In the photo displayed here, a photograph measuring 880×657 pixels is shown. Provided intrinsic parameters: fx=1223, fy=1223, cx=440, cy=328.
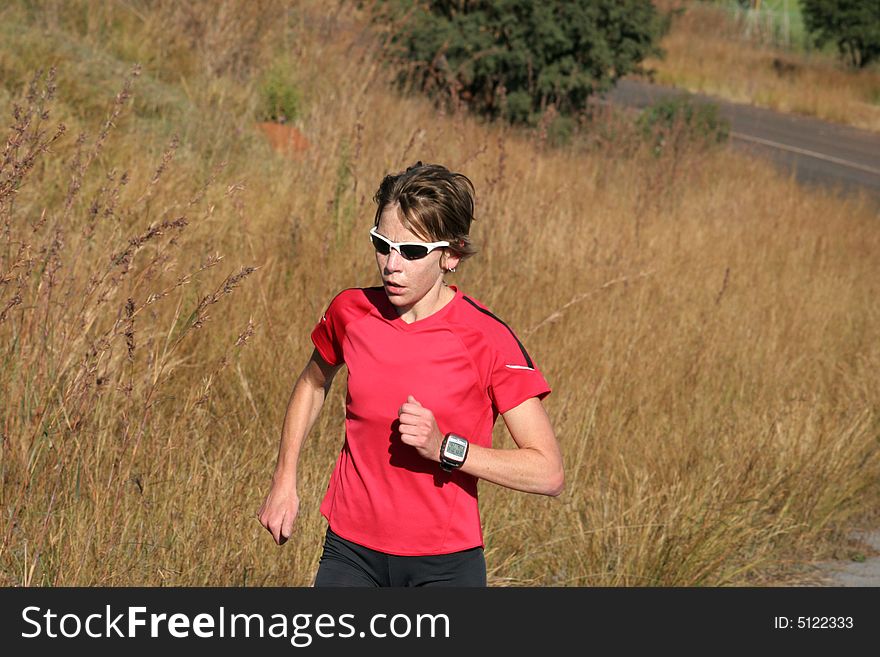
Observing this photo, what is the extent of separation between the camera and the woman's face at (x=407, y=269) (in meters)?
2.72

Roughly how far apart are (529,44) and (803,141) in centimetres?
1084

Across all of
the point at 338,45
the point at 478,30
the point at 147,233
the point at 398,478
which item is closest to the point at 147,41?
the point at 338,45

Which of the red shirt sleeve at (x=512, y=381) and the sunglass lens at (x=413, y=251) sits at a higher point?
the sunglass lens at (x=413, y=251)

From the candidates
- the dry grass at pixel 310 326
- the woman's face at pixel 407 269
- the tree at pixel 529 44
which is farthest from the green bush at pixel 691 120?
the woman's face at pixel 407 269

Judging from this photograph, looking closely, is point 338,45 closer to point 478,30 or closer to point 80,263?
point 478,30

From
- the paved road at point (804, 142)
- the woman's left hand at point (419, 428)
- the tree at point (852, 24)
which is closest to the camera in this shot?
the woman's left hand at point (419, 428)

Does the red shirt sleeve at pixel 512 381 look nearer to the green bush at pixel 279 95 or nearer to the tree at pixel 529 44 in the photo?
the green bush at pixel 279 95

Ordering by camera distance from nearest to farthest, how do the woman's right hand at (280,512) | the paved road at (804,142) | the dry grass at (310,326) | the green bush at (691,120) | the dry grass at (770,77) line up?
the woman's right hand at (280,512) → the dry grass at (310,326) → the green bush at (691,120) → the paved road at (804,142) → the dry grass at (770,77)

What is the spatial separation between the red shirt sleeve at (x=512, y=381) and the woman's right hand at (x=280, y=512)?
542mm

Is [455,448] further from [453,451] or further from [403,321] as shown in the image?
[403,321]

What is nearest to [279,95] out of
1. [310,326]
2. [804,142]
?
[310,326]

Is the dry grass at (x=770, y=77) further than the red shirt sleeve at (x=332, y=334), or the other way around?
the dry grass at (x=770, y=77)

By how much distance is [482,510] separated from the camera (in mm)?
4480

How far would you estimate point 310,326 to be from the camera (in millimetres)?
5449
